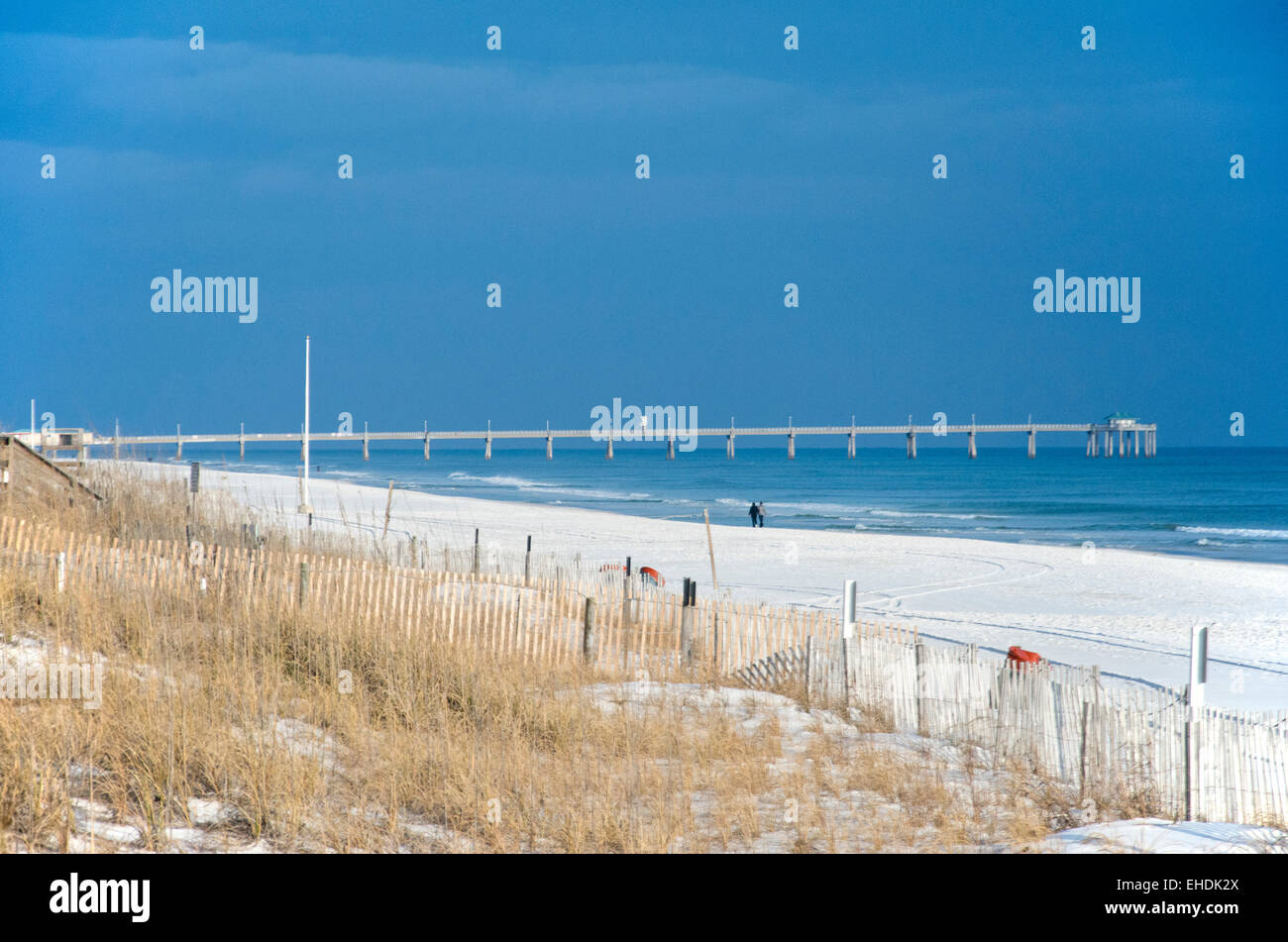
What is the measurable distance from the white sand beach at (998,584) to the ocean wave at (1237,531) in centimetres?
1328

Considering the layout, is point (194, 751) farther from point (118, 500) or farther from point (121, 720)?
point (118, 500)

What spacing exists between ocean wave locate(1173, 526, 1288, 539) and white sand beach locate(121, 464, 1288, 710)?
13275 millimetres

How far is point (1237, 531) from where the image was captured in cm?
4428

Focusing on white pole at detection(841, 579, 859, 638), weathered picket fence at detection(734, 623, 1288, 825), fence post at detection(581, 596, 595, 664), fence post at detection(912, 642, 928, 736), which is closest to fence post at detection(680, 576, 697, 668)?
weathered picket fence at detection(734, 623, 1288, 825)

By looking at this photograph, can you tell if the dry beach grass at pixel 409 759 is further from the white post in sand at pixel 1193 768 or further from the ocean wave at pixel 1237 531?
the ocean wave at pixel 1237 531

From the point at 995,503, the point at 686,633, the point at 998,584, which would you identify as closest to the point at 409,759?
the point at 686,633

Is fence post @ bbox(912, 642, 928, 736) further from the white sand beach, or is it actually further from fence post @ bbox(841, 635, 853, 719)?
the white sand beach

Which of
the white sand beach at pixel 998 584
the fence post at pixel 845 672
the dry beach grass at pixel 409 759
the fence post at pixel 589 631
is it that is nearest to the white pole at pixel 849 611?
the fence post at pixel 845 672

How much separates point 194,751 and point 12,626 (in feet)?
9.89

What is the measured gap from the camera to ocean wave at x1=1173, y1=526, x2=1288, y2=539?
1661 inches

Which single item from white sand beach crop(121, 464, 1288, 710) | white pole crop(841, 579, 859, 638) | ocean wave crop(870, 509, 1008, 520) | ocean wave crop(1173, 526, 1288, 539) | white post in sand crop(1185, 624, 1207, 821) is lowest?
ocean wave crop(1173, 526, 1288, 539)

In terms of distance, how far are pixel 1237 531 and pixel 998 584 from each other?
89.8ft
